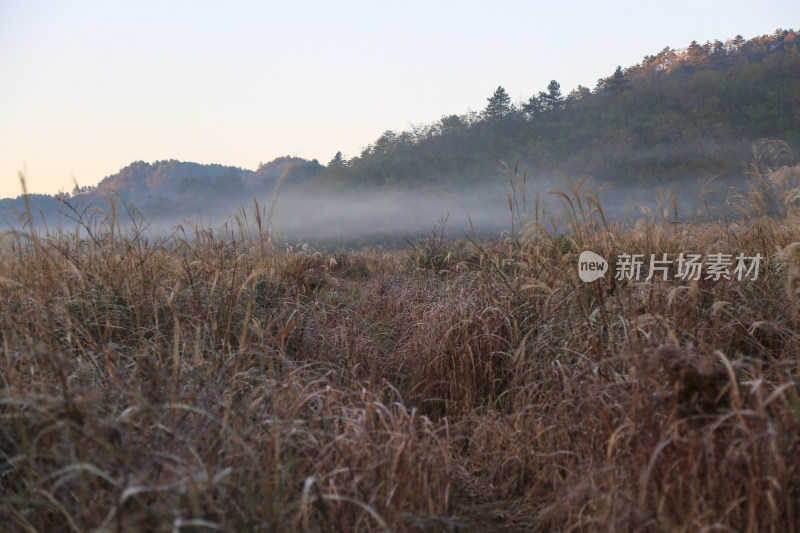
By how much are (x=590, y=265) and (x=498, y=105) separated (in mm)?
49583

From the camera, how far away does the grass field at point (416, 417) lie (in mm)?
1168

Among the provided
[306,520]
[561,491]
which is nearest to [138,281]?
[306,520]

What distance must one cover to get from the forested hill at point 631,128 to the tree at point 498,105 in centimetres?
10

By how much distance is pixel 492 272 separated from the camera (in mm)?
3268

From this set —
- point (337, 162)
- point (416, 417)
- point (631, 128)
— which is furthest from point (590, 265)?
point (337, 162)

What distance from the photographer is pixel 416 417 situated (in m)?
2.01

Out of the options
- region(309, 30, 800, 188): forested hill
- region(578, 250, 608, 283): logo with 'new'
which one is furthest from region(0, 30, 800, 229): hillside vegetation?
region(578, 250, 608, 283): logo with 'new'

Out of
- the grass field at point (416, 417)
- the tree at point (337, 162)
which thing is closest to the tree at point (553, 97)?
the tree at point (337, 162)

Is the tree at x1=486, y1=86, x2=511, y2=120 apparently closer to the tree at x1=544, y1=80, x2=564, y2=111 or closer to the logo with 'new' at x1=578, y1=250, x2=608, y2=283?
the tree at x1=544, y1=80, x2=564, y2=111

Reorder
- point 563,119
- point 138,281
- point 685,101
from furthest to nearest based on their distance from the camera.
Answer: point 563,119 < point 685,101 < point 138,281

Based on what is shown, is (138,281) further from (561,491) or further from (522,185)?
(561,491)

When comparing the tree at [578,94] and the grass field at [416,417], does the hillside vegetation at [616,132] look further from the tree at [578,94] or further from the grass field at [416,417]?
the grass field at [416,417]

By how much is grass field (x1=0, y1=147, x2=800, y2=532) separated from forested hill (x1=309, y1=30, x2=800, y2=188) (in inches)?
1507

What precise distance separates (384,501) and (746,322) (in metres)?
1.98
